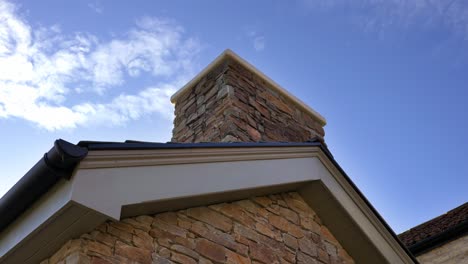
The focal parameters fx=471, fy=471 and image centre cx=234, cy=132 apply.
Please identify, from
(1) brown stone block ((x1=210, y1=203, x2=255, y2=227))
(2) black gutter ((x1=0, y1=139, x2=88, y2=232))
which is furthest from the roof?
(2) black gutter ((x1=0, y1=139, x2=88, y2=232))

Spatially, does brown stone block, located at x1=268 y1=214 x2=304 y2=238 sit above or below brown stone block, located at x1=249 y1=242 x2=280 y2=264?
above

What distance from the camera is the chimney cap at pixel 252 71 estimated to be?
5.30 metres

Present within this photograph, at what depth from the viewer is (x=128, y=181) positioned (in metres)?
2.49

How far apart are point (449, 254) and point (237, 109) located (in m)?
3.26

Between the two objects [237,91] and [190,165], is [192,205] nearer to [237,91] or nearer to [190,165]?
[190,165]

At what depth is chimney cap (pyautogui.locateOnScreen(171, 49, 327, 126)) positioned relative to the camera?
5.30 meters

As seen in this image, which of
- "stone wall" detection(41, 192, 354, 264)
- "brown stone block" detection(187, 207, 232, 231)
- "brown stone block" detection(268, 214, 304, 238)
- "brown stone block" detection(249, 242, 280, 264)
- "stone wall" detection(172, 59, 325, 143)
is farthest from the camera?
"stone wall" detection(172, 59, 325, 143)

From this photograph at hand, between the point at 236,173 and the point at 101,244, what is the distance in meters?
1.06

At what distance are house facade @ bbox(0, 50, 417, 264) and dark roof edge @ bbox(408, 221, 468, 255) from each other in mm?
1936

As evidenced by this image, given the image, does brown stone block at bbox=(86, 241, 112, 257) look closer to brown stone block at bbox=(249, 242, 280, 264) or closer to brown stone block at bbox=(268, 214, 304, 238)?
brown stone block at bbox=(249, 242, 280, 264)

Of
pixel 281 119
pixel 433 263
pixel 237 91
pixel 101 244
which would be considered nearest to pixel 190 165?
pixel 101 244

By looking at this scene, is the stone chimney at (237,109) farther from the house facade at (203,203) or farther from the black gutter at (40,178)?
the black gutter at (40,178)

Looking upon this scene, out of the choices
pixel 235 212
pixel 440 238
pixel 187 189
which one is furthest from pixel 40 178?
pixel 440 238

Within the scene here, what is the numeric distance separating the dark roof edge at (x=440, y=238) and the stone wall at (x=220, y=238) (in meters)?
2.41
